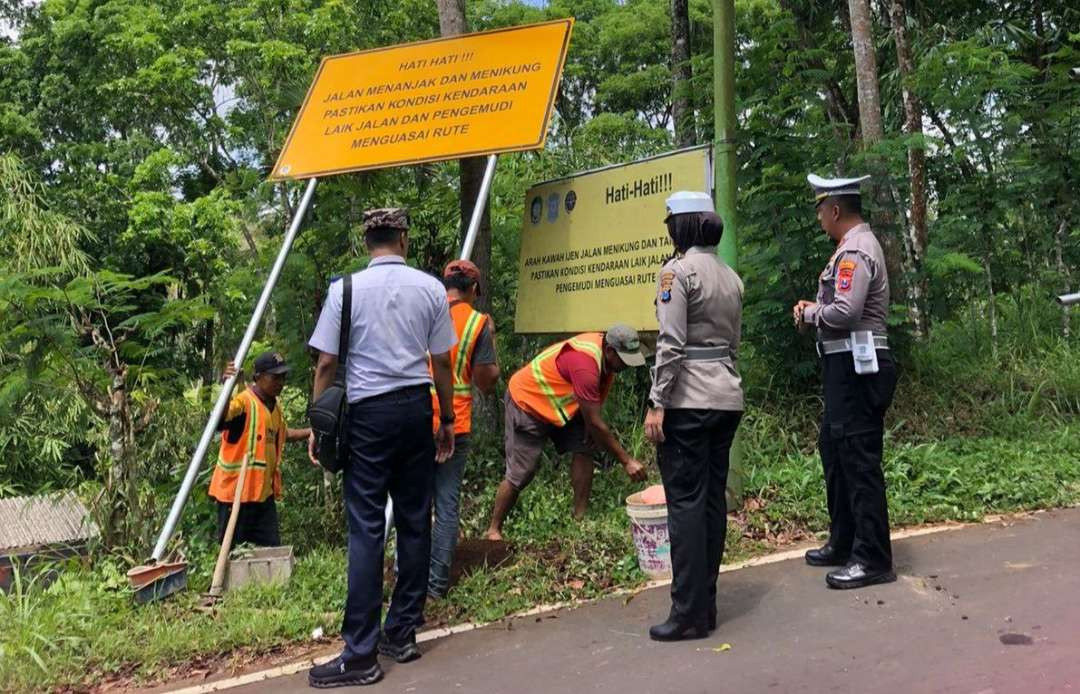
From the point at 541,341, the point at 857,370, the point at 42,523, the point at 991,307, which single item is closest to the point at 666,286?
the point at 857,370

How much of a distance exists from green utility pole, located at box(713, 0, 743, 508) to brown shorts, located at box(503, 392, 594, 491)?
3.23 ft

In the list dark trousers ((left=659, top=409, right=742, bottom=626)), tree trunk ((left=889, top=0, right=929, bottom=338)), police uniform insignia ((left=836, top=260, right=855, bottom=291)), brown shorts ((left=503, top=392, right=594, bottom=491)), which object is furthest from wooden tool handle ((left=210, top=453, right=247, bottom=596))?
tree trunk ((left=889, top=0, right=929, bottom=338))

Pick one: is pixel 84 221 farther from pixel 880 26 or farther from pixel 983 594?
pixel 983 594

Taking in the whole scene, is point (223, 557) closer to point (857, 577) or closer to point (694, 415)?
point (694, 415)

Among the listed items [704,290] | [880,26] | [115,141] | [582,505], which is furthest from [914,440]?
[115,141]

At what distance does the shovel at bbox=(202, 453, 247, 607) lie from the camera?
15.9 ft

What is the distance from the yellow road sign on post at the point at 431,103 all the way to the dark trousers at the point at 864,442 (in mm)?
2546

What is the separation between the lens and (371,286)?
13.1ft

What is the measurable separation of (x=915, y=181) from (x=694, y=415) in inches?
255

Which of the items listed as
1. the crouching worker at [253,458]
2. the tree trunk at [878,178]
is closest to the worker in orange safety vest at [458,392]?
the crouching worker at [253,458]

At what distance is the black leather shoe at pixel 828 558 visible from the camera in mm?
4711

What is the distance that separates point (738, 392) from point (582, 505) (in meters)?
2.08

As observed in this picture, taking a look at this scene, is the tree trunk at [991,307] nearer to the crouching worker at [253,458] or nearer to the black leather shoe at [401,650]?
the crouching worker at [253,458]

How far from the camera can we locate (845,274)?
4.32m
